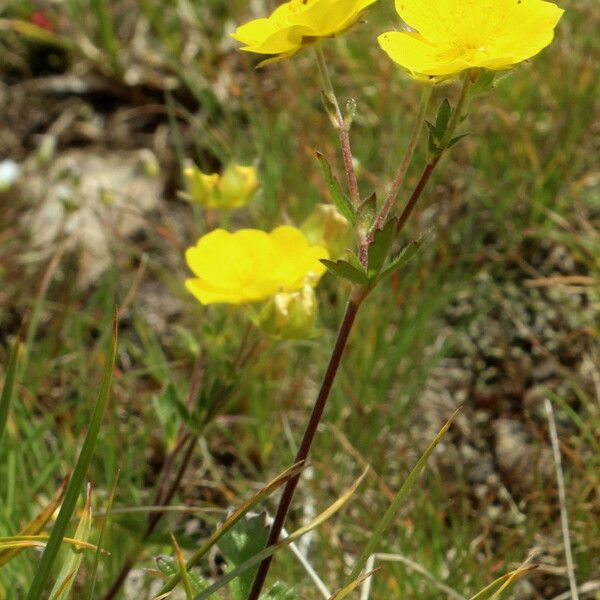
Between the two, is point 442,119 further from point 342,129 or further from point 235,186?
point 235,186

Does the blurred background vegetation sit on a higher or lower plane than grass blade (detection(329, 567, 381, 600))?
lower

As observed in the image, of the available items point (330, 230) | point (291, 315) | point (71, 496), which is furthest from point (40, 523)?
point (330, 230)

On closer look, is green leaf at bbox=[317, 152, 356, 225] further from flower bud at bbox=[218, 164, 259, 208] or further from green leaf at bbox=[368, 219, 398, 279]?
flower bud at bbox=[218, 164, 259, 208]

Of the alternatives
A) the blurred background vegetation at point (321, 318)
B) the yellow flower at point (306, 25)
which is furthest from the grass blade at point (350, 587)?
the yellow flower at point (306, 25)

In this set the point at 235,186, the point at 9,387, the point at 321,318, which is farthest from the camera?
the point at 321,318

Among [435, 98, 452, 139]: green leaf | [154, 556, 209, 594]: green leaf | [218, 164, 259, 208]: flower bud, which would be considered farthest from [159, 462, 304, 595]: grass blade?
[218, 164, 259, 208]: flower bud

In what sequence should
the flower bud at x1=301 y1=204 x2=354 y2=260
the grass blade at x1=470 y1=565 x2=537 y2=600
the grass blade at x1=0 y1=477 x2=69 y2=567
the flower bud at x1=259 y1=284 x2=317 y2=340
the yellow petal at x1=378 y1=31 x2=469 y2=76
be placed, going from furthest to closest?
the flower bud at x1=301 y1=204 x2=354 y2=260, the flower bud at x1=259 y1=284 x2=317 y2=340, the grass blade at x1=0 y1=477 x2=69 y2=567, the grass blade at x1=470 y1=565 x2=537 y2=600, the yellow petal at x1=378 y1=31 x2=469 y2=76
